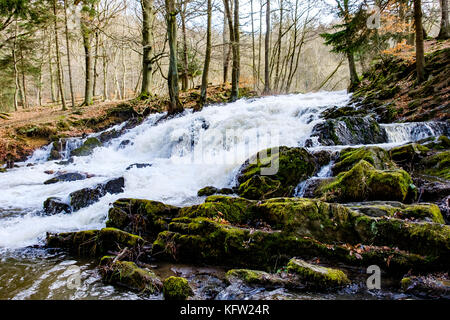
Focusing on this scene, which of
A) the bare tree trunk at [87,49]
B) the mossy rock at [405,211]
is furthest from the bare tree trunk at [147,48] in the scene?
the mossy rock at [405,211]

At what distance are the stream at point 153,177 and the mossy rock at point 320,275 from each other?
0.39 feet

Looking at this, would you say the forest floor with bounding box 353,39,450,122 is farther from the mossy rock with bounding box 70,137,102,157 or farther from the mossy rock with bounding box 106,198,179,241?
the mossy rock with bounding box 70,137,102,157

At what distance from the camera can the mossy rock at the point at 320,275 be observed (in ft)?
9.57

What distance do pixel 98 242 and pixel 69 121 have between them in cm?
1235

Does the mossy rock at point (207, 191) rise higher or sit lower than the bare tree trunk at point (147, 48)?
lower

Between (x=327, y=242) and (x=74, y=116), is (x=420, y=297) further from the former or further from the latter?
(x=74, y=116)

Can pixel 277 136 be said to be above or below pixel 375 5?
below

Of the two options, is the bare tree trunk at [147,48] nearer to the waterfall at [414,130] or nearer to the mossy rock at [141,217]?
the mossy rock at [141,217]

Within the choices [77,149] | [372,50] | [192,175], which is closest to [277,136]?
[192,175]

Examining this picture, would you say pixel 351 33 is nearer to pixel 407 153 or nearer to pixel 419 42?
pixel 419 42

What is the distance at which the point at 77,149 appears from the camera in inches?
472

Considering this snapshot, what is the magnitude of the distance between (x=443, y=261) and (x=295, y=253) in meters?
1.55

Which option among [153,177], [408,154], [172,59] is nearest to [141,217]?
[153,177]
